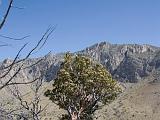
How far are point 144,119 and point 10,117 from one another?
18136 centimetres

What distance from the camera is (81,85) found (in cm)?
4172

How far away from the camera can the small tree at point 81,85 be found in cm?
4047

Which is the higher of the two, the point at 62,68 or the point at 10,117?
the point at 62,68

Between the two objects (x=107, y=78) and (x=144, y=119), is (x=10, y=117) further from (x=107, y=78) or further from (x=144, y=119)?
(x=144, y=119)

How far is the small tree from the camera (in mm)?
40469

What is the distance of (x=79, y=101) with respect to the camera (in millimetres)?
39594

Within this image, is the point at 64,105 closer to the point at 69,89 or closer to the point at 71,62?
the point at 69,89

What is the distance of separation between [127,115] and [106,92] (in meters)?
159

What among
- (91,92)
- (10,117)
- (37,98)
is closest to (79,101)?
(91,92)

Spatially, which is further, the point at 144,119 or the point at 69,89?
the point at 144,119

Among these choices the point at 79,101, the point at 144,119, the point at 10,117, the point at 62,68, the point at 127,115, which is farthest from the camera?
the point at 127,115

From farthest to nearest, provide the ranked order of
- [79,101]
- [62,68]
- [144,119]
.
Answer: [144,119], [62,68], [79,101]

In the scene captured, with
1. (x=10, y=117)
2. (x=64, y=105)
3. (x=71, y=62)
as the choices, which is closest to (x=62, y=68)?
(x=71, y=62)

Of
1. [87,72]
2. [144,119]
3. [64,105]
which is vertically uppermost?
[87,72]
